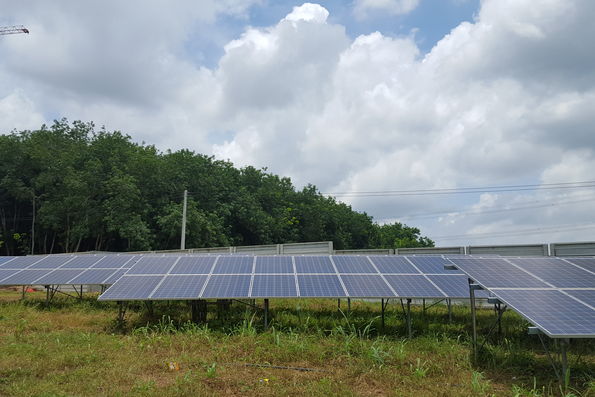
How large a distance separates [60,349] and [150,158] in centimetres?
3378

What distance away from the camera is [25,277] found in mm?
16234

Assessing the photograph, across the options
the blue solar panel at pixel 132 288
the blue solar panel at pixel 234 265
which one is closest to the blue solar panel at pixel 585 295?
the blue solar panel at pixel 234 265

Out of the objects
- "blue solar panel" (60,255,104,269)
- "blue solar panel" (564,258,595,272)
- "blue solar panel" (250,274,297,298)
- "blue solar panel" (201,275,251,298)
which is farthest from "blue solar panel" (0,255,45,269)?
"blue solar panel" (564,258,595,272)

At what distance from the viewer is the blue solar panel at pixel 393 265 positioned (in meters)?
13.7

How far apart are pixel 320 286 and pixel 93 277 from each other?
9.68 metres

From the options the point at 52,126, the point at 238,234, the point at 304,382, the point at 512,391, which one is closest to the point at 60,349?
the point at 304,382

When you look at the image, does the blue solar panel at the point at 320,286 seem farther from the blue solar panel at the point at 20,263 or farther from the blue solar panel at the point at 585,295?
the blue solar panel at the point at 20,263

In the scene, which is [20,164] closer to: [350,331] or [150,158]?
[150,158]

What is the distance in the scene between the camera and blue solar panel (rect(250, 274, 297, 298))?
11383 mm

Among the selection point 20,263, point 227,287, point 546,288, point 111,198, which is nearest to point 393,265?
point 546,288

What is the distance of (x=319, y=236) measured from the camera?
61844 mm

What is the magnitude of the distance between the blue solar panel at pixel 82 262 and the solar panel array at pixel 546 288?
50.0ft

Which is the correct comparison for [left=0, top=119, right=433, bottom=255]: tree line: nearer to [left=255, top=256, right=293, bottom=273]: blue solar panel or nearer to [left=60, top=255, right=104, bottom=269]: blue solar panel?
[left=60, top=255, right=104, bottom=269]: blue solar panel

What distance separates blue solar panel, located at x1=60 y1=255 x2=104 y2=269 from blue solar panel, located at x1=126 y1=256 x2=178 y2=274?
4241 mm
